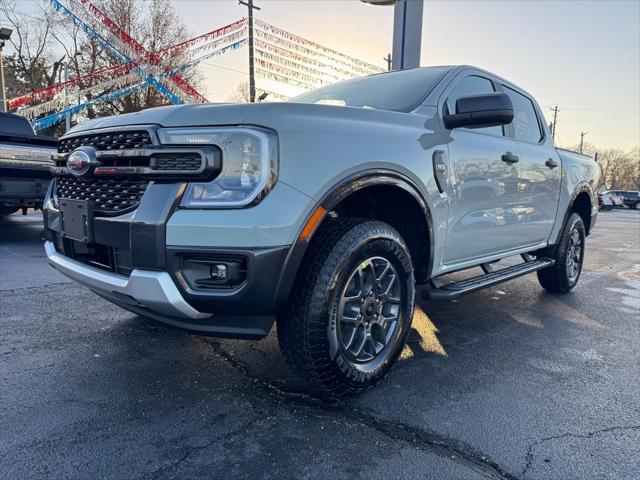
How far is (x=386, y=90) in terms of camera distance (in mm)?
3227

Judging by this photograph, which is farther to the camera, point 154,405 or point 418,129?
point 418,129

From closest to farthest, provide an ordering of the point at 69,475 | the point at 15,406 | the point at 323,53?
the point at 69,475, the point at 15,406, the point at 323,53

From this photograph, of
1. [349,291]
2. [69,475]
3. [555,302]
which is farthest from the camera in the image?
[555,302]

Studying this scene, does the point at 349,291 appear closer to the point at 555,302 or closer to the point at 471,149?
the point at 471,149

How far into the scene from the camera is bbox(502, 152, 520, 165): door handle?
11.2 feet

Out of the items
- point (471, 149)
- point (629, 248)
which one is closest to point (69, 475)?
point (471, 149)

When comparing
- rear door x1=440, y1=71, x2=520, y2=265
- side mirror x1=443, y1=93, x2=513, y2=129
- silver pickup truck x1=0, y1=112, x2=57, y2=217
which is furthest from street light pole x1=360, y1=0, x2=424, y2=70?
side mirror x1=443, y1=93, x2=513, y2=129

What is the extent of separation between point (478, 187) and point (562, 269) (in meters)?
2.24

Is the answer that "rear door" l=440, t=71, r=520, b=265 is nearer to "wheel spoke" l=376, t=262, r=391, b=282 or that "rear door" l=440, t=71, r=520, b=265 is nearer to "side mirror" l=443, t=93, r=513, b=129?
"side mirror" l=443, t=93, r=513, b=129

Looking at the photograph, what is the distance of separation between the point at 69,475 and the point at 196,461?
445 mm

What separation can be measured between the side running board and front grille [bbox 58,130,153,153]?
1830 millimetres

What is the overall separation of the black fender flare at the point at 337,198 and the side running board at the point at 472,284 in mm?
515

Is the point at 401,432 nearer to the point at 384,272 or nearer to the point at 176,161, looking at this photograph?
the point at 384,272

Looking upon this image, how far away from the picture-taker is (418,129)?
2670 millimetres
